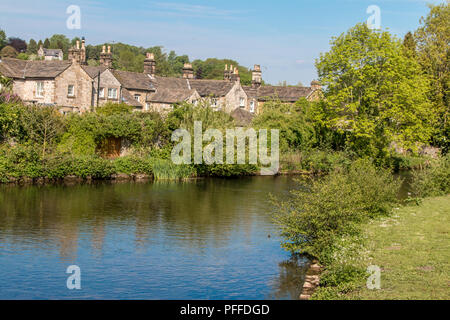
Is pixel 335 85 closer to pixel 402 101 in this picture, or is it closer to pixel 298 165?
pixel 402 101

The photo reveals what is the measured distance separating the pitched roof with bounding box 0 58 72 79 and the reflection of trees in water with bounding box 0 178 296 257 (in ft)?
91.5

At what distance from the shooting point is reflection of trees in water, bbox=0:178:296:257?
82.2 ft

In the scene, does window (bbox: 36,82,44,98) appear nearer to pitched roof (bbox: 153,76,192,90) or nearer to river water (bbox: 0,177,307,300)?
pitched roof (bbox: 153,76,192,90)

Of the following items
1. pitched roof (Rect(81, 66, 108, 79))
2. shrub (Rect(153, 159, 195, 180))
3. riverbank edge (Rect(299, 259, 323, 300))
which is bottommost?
riverbank edge (Rect(299, 259, 323, 300))

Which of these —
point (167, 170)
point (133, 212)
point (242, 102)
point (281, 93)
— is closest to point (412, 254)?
point (133, 212)

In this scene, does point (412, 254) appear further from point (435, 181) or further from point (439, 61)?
point (439, 61)

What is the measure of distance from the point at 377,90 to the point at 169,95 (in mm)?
34569

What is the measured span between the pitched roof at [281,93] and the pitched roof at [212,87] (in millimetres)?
4887

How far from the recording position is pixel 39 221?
27578 mm

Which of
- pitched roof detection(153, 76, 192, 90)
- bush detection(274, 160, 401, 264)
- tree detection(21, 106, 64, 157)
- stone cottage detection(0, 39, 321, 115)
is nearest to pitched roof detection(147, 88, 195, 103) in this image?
stone cottage detection(0, 39, 321, 115)

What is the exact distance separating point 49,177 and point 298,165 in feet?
87.1

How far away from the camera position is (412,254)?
1803 cm

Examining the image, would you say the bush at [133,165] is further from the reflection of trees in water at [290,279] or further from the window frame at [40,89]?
the reflection of trees in water at [290,279]

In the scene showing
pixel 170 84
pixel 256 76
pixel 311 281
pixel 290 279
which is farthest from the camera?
pixel 256 76
